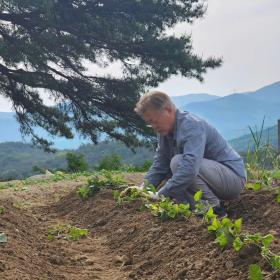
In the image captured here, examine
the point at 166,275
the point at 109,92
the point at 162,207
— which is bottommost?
the point at 166,275

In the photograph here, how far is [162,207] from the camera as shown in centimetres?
385

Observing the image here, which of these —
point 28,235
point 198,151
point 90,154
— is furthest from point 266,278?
point 90,154

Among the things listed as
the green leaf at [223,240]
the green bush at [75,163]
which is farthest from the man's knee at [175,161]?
the green bush at [75,163]

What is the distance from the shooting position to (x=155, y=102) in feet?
13.4

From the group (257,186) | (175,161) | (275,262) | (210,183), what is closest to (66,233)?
(175,161)

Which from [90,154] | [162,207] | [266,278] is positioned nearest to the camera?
[266,278]

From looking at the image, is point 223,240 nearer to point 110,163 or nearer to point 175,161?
point 175,161

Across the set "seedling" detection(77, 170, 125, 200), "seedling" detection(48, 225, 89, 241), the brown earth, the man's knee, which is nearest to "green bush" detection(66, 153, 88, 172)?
"seedling" detection(77, 170, 125, 200)

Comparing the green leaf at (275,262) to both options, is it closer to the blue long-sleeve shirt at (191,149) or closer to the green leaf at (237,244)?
the green leaf at (237,244)

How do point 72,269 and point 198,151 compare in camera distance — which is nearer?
point 72,269

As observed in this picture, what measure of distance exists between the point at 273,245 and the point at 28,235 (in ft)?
6.95

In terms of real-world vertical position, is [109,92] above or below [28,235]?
above

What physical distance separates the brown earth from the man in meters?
0.31

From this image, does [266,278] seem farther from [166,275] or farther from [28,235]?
[28,235]
